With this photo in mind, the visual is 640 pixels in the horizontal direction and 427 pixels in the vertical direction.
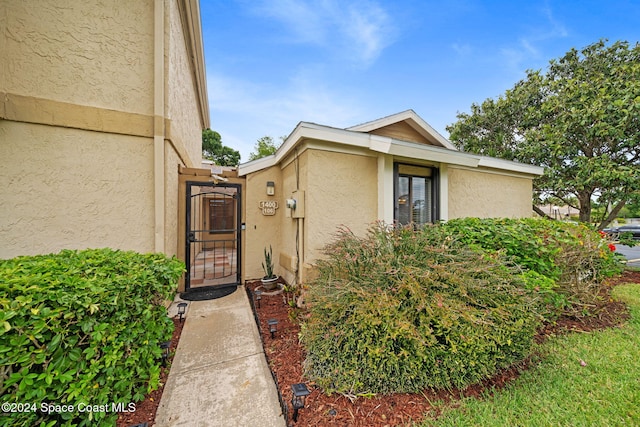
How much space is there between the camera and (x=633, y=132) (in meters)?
8.23

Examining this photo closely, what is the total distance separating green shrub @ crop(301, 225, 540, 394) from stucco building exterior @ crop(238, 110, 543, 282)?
2097 millimetres

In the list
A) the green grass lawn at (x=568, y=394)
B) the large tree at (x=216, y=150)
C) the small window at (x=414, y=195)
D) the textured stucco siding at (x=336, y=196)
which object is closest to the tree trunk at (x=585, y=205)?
the small window at (x=414, y=195)

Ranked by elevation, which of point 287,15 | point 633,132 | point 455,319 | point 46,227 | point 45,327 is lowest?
point 455,319

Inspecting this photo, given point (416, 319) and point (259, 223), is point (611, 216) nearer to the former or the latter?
point (416, 319)

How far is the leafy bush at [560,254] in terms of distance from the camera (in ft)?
14.3

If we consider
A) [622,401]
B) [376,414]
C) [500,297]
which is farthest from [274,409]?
[622,401]

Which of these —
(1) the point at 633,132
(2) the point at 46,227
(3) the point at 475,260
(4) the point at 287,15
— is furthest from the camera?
(4) the point at 287,15

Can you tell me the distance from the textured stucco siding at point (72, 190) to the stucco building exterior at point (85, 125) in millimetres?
14

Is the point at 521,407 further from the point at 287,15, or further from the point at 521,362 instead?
the point at 287,15

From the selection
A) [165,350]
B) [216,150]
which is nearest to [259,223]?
[165,350]

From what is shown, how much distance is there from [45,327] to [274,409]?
7.33ft

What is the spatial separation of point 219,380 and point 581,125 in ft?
44.9

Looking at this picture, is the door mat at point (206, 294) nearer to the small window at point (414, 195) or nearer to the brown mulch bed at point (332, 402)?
the brown mulch bed at point (332, 402)

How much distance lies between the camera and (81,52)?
4.19 metres
